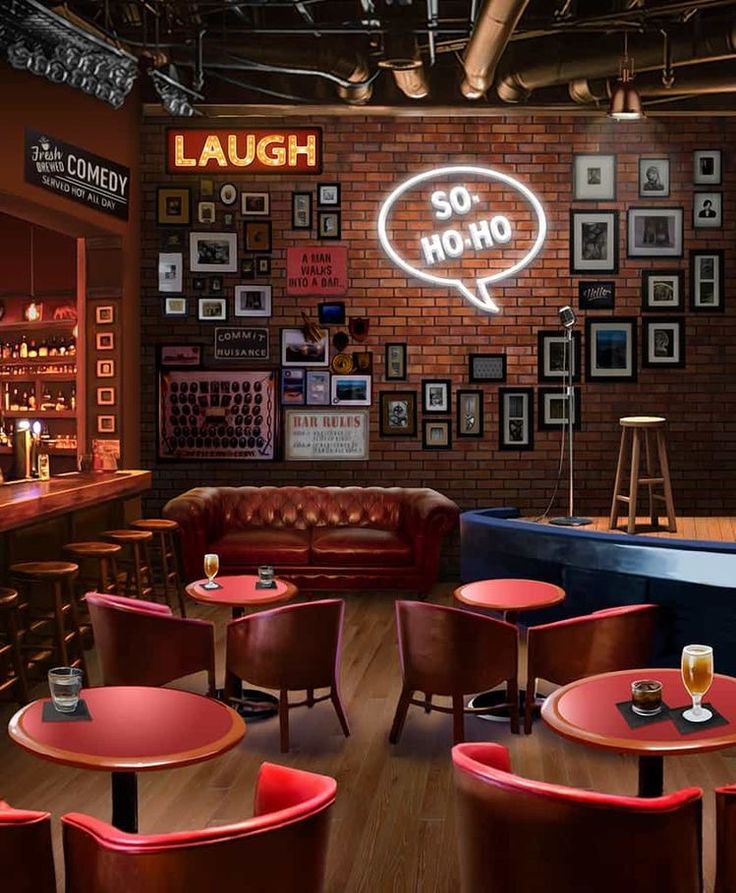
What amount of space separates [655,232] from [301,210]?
3.02m

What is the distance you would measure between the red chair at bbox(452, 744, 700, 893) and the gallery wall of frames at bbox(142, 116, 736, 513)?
672 cm

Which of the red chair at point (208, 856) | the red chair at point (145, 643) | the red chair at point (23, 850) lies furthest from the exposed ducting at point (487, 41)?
the red chair at point (23, 850)

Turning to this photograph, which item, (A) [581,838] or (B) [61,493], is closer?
(A) [581,838]

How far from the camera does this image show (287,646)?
445cm

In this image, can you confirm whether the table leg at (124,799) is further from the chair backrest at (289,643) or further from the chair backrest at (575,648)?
the chair backrest at (575,648)

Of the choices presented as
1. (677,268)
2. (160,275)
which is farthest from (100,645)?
(677,268)

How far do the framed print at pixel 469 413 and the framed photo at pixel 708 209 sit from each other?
236 cm

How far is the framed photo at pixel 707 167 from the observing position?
28.4 feet

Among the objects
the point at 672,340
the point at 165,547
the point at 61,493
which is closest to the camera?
the point at 61,493

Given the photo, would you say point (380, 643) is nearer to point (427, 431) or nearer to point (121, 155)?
point (427, 431)

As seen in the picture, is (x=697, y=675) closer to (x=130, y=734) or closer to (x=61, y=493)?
(x=130, y=734)

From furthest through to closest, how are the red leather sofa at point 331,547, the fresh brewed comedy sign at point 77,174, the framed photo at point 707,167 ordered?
the framed photo at point 707,167 < the red leather sofa at point 331,547 < the fresh brewed comedy sign at point 77,174

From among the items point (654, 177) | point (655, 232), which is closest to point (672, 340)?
point (655, 232)

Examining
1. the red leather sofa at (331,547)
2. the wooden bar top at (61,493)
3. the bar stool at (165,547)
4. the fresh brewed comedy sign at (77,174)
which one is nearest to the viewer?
the wooden bar top at (61,493)
